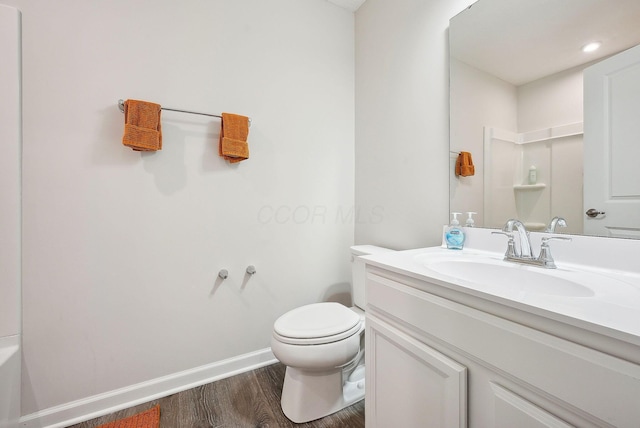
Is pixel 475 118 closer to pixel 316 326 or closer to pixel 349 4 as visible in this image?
pixel 316 326

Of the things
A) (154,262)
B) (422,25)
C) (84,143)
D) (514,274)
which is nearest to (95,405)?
(154,262)

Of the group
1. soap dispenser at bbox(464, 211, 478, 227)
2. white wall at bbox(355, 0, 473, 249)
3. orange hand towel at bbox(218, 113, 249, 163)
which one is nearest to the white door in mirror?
soap dispenser at bbox(464, 211, 478, 227)

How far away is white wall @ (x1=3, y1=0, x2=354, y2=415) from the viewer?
3.93ft

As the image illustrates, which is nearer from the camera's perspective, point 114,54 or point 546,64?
point 546,64

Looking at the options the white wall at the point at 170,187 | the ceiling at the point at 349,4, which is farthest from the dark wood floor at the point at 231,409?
the ceiling at the point at 349,4

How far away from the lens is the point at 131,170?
1.34 metres

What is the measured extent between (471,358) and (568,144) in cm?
86

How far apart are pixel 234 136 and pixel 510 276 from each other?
57.0 inches

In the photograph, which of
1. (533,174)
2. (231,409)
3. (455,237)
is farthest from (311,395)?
(533,174)

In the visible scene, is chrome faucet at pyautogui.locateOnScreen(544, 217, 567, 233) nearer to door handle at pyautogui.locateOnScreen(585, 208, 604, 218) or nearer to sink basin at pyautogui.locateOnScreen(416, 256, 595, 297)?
door handle at pyautogui.locateOnScreen(585, 208, 604, 218)

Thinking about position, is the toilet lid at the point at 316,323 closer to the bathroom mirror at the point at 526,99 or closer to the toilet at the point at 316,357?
the toilet at the point at 316,357

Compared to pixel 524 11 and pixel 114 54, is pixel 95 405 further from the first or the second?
pixel 524 11

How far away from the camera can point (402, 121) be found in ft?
5.23

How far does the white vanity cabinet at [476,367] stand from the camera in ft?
1.53
